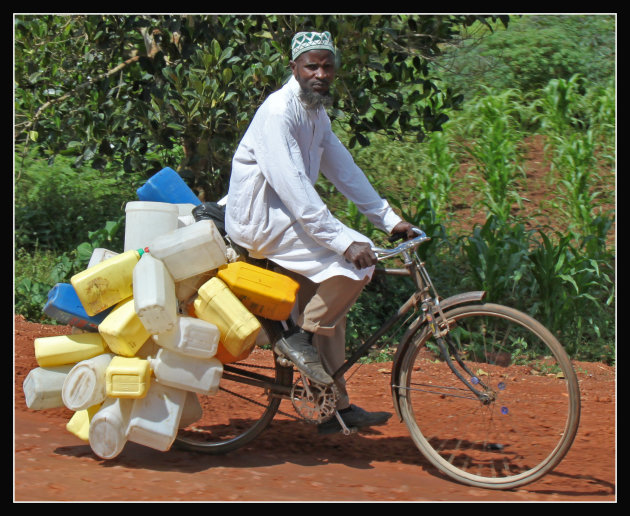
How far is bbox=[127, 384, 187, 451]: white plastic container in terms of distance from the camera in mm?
3867

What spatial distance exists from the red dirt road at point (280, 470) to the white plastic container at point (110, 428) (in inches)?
3.4

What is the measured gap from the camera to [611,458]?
4.27m

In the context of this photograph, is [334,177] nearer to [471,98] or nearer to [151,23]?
[151,23]

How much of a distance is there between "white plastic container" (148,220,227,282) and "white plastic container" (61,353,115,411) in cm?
55

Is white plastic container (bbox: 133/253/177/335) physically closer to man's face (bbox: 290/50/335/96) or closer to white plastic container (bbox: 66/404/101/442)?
white plastic container (bbox: 66/404/101/442)

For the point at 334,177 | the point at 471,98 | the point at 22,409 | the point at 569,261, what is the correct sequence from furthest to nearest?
1. the point at 471,98
2. the point at 569,261
3. the point at 22,409
4. the point at 334,177

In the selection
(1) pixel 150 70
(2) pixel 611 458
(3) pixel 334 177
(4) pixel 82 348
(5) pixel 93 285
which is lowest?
(2) pixel 611 458

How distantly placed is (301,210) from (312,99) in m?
0.52

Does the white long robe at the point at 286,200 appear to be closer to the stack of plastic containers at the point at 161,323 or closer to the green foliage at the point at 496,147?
the stack of plastic containers at the point at 161,323

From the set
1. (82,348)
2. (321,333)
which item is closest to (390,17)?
(321,333)

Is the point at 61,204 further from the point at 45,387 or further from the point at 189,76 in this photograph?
the point at 45,387

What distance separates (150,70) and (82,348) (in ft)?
8.96

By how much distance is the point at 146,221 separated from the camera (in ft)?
13.4

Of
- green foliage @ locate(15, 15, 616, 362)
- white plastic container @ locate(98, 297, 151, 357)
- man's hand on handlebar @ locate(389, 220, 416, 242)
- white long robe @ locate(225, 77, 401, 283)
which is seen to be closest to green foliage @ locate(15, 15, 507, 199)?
green foliage @ locate(15, 15, 616, 362)
